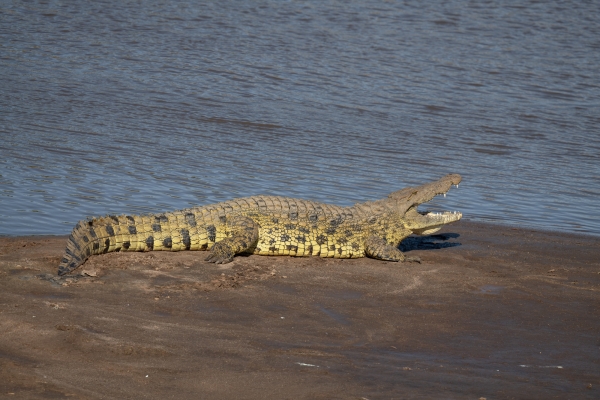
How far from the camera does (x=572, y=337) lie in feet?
19.3

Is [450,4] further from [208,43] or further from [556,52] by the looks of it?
[208,43]

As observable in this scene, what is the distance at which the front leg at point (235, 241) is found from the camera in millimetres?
7020

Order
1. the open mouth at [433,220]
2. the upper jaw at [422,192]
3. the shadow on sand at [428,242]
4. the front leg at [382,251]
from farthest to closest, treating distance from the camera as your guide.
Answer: the shadow on sand at [428,242]
the upper jaw at [422,192]
the open mouth at [433,220]
the front leg at [382,251]

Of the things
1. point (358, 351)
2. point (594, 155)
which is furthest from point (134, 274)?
point (594, 155)

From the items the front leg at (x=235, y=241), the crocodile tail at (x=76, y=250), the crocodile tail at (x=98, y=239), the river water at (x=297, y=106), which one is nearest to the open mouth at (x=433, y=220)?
the river water at (x=297, y=106)

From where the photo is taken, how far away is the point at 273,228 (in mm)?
7531

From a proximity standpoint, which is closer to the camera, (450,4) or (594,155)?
(594,155)

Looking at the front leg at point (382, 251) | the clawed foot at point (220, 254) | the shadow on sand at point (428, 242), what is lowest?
the shadow on sand at point (428, 242)

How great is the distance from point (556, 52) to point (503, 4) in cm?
399

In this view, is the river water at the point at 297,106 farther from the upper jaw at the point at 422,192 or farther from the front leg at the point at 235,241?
the front leg at the point at 235,241

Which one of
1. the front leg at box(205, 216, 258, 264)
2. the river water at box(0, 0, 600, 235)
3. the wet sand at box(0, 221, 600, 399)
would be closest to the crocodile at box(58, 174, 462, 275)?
the front leg at box(205, 216, 258, 264)

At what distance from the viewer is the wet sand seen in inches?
184

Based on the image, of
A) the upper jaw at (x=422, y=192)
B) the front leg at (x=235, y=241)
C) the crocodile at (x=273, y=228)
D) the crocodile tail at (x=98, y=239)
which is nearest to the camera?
the crocodile tail at (x=98, y=239)

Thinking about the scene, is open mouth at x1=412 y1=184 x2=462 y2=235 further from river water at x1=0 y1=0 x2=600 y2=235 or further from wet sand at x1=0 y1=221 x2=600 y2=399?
river water at x1=0 y1=0 x2=600 y2=235
